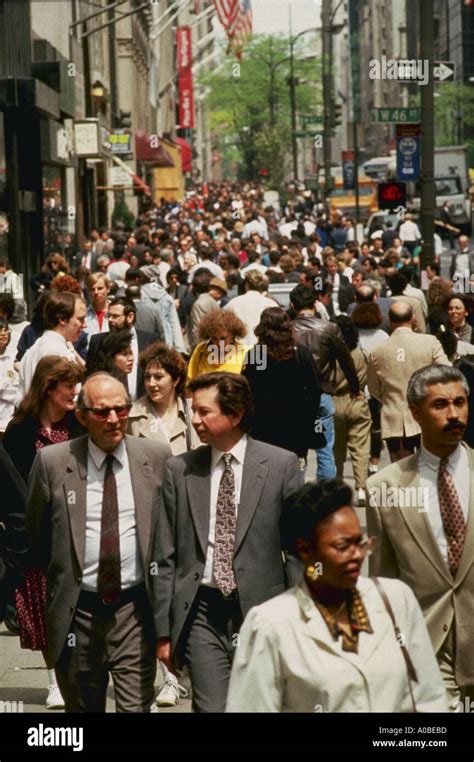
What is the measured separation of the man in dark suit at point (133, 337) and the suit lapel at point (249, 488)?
3315mm

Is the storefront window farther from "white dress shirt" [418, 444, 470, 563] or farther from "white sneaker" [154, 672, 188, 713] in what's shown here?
"white dress shirt" [418, 444, 470, 563]

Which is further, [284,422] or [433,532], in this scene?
[284,422]

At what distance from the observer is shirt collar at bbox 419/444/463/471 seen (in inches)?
235

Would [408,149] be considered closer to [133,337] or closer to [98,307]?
[98,307]

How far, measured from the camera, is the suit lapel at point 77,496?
629 cm

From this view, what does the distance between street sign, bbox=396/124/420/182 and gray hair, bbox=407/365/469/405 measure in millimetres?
16870

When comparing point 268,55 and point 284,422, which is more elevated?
point 268,55

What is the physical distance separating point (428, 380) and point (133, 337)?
17.0 ft

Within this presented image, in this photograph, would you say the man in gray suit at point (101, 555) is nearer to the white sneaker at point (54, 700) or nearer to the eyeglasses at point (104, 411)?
the eyeglasses at point (104, 411)

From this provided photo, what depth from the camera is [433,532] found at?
5863 millimetres

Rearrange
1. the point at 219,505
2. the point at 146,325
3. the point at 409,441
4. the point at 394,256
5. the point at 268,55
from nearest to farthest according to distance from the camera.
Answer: the point at 219,505 → the point at 409,441 → the point at 146,325 → the point at 394,256 → the point at 268,55

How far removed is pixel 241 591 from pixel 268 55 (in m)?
113

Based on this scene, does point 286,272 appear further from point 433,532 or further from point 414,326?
point 433,532
